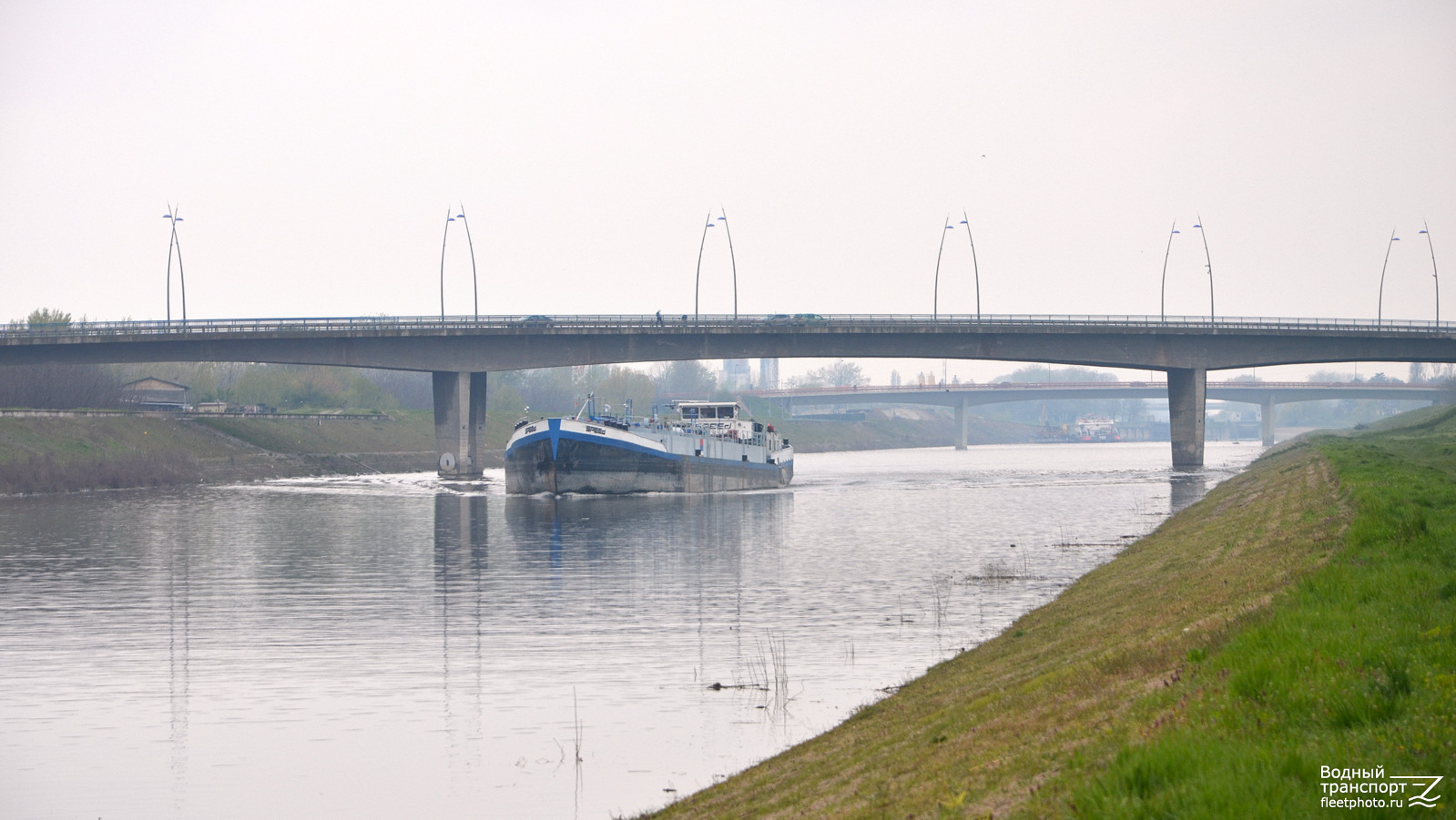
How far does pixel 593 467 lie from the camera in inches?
2980

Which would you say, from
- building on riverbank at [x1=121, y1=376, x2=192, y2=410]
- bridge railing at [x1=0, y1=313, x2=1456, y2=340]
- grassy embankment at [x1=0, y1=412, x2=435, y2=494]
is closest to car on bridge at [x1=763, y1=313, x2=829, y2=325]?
bridge railing at [x1=0, y1=313, x2=1456, y2=340]

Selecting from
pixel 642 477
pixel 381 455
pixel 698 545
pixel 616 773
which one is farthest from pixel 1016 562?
pixel 381 455

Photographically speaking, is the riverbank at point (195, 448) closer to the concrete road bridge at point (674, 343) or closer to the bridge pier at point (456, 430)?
the concrete road bridge at point (674, 343)

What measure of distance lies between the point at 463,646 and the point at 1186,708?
1786cm

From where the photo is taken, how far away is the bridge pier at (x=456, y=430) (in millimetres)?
97375

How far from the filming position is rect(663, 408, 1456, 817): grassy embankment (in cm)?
879

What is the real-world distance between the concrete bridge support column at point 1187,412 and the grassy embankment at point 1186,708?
278 ft

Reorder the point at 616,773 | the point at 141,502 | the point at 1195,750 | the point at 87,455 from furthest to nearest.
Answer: the point at 87,455
the point at 141,502
the point at 616,773
the point at 1195,750

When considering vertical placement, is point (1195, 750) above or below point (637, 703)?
above

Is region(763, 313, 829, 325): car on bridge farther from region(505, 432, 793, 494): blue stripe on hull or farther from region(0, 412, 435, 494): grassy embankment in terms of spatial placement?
region(0, 412, 435, 494): grassy embankment

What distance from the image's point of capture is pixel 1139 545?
131 ft

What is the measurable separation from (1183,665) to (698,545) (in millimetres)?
35129

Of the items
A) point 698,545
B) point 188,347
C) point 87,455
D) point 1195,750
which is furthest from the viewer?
point 188,347

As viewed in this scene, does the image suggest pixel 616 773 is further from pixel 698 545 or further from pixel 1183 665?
pixel 698 545
